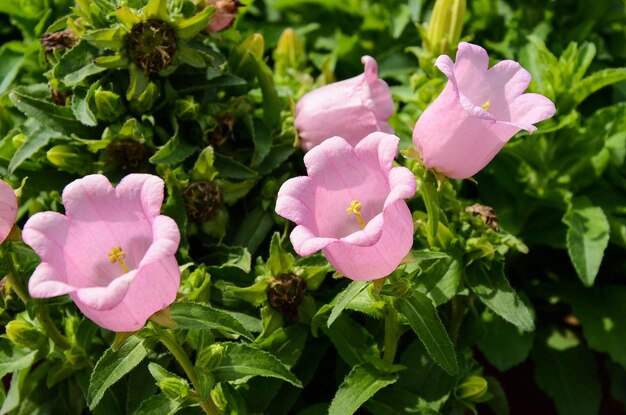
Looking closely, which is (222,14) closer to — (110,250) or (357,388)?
(110,250)

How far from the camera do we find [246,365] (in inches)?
60.4

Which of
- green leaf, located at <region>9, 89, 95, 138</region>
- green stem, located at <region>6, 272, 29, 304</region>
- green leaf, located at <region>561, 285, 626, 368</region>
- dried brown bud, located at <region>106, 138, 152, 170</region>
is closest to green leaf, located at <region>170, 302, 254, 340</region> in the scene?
green stem, located at <region>6, 272, 29, 304</region>

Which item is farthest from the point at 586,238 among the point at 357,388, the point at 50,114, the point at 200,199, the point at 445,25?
the point at 50,114

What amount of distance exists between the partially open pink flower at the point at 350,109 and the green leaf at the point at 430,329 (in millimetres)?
503

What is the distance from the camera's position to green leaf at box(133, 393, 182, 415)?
4.97 feet

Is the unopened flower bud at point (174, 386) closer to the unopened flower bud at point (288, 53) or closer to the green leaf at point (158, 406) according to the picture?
the green leaf at point (158, 406)

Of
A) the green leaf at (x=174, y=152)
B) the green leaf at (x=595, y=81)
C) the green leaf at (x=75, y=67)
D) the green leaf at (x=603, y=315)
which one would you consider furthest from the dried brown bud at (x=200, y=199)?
the green leaf at (x=603, y=315)

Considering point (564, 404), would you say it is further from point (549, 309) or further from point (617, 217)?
point (617, 217)

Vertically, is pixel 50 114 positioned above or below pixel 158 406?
above

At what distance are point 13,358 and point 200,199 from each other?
0.53m

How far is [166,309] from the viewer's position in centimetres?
Answer: 139

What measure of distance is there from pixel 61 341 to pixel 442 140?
0.93 metres

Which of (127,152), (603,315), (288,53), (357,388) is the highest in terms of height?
(127,152)

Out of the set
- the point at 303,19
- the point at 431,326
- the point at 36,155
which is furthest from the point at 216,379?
the point at 303,19
